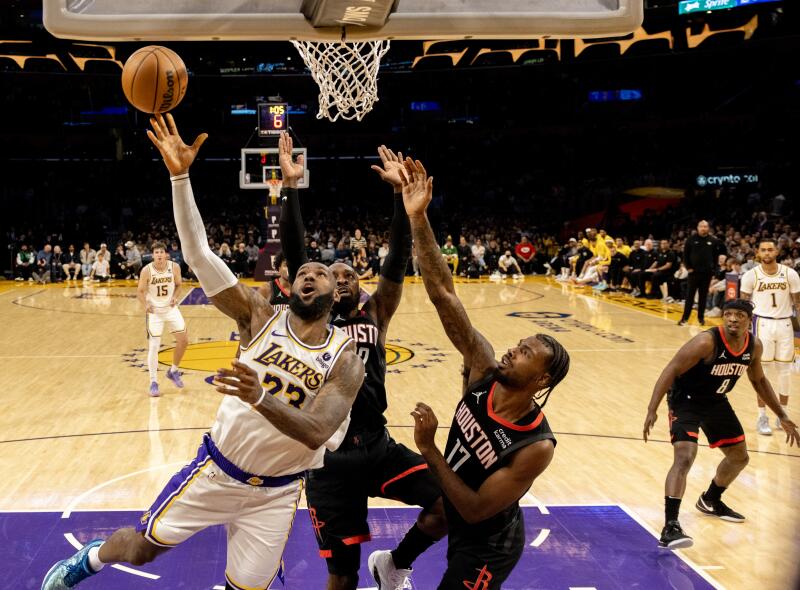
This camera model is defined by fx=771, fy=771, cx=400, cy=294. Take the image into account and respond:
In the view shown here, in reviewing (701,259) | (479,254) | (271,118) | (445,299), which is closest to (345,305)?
(445,299)

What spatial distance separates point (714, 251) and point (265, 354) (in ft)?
37.1

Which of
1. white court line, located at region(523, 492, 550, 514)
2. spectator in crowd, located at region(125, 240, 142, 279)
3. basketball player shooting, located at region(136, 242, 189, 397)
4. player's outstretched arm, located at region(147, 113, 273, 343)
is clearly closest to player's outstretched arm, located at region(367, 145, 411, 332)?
player's outstretched arm, located at region(147, 113, 273, 343)

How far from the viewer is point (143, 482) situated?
19.4ft

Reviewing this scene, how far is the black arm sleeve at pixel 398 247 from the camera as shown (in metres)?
4.25

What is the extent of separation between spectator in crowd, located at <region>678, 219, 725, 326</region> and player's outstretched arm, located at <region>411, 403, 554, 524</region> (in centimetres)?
1059

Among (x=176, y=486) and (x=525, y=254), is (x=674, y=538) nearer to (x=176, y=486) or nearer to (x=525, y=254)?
(x=176, y=486)

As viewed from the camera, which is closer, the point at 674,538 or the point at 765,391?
the point at 674,538

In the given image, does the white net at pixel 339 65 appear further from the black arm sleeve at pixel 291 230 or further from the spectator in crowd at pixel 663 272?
the spectator in crowd at pixel 663 272

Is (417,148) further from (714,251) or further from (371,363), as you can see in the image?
(371,363)

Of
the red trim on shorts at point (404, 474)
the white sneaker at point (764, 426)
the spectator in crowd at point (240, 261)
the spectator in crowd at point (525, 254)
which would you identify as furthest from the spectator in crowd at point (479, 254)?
the red trim on shorts at point (404, 474)

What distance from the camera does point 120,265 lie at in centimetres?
2309

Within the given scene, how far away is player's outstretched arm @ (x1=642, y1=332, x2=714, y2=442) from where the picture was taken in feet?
16.4

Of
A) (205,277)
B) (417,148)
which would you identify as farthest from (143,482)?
(417,148)

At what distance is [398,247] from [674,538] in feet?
8.28
